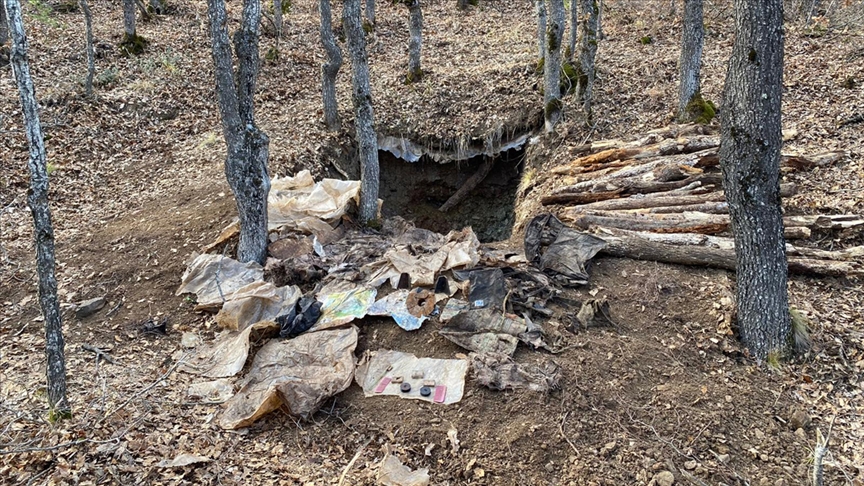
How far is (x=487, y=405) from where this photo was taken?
13.6 ft

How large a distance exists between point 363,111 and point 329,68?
2643 millimetres

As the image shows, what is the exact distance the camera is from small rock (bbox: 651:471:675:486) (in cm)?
357

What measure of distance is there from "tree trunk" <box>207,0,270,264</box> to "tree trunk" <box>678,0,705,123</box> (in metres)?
6.75

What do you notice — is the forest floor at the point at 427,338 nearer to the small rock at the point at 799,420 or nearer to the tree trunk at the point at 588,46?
the small rock at the point at 799,420

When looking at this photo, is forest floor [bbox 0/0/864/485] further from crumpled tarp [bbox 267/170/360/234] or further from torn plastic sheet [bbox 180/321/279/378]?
crumpled tarp [bbox 267/170/360/234]

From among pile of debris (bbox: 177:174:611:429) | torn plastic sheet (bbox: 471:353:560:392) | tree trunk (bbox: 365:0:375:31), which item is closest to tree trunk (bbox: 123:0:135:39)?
tree trunk (bbox: 365:0:375:31)

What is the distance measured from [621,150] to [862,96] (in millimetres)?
3923

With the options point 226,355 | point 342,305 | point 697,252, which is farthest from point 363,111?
point 697,252

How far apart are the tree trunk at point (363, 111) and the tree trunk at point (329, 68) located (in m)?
2.30

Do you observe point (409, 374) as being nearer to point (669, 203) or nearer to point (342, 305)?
point (342, 305)

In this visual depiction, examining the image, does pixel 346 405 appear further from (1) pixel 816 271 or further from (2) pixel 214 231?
(1) pixel 816 271

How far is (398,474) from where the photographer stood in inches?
144

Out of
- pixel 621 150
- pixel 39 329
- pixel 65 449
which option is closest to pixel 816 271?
pixel 621 150

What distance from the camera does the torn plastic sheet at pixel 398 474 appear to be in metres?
3.60
